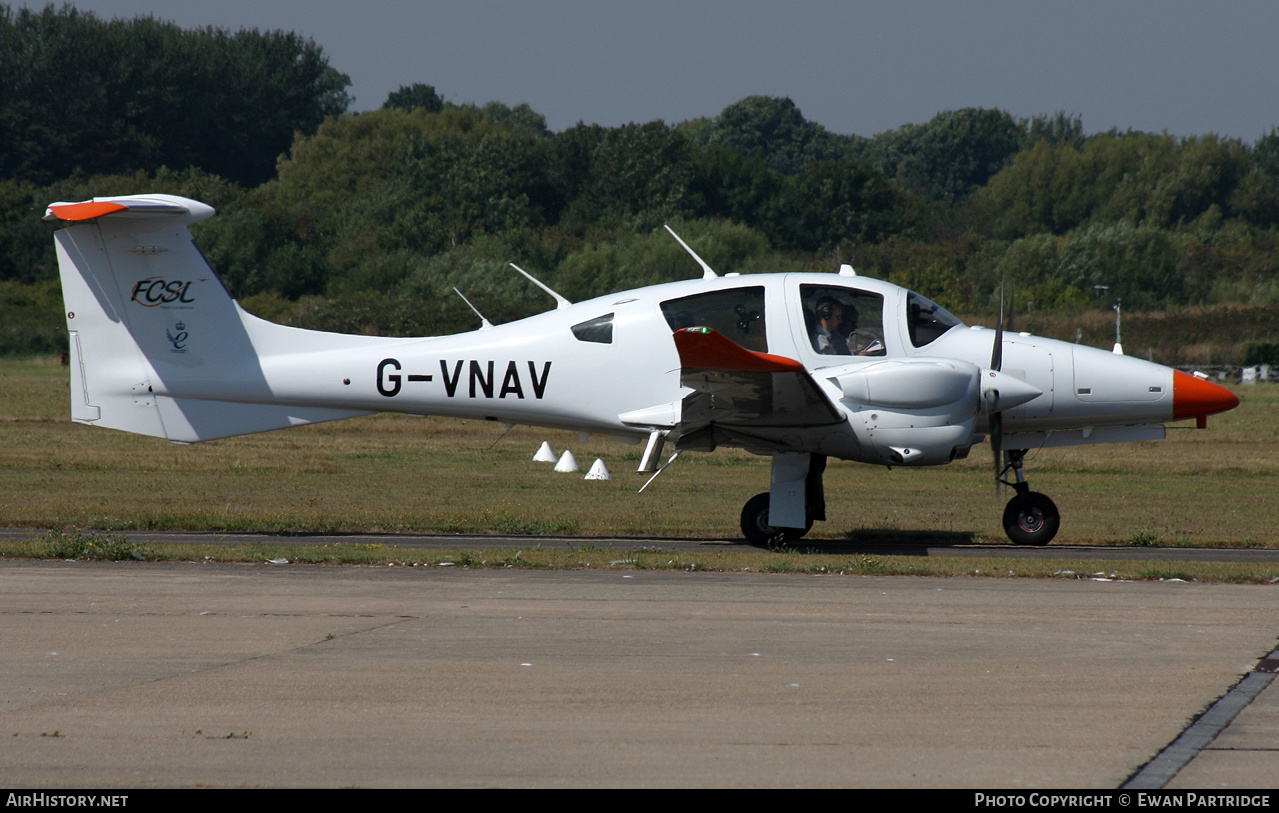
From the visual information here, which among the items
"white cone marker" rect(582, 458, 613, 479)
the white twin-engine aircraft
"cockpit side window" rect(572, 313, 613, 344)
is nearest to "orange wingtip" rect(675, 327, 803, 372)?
the white twin-engine aircraft

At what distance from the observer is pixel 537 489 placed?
1752cm

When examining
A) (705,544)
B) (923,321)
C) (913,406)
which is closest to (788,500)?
(705,544)

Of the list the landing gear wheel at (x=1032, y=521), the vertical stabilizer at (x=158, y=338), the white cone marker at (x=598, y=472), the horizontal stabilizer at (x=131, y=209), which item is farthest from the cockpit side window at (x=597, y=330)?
the white cone marker at (x=598, y=472)

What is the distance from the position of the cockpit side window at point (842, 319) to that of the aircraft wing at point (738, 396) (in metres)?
0.75

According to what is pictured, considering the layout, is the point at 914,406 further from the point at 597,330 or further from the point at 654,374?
the point at 597,330

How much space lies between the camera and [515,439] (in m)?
27.1

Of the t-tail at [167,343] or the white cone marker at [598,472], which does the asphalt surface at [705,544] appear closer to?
the t-tail at [167,343]

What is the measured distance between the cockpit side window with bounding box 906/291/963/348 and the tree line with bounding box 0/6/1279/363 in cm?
2475

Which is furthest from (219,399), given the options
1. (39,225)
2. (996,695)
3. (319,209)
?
(319,209)

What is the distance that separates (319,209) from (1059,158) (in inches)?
1654

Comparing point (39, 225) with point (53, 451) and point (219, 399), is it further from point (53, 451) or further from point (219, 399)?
point (219, 399)

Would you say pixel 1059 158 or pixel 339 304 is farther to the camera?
pixel 1059 158

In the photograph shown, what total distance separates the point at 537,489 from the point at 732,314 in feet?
20.5

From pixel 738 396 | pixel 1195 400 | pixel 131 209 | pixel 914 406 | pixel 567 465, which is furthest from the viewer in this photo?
pixel 567 465
